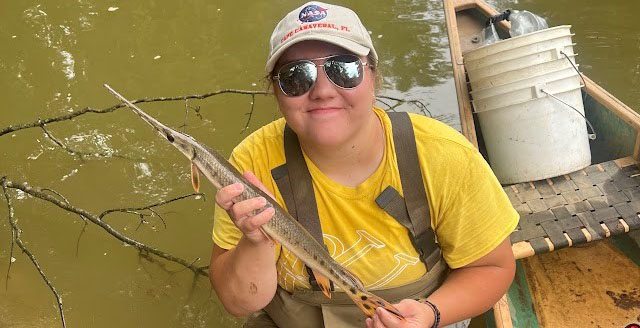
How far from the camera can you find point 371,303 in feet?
5.94

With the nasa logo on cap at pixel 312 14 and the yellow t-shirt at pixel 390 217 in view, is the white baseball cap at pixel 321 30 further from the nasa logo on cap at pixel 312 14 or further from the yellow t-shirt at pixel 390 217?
the yellow t-shirt at pixel 390 217

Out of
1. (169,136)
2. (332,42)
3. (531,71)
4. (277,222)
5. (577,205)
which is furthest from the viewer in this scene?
(531,71)

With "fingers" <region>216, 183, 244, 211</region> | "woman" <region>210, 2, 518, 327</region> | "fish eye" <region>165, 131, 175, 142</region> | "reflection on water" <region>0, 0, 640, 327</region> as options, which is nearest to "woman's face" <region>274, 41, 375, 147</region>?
"woman" <region>210, 2, 518, 327</region>

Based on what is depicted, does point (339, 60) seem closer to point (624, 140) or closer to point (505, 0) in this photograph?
point (624, 140)

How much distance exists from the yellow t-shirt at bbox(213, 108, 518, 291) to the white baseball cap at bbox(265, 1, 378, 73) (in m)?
0.36

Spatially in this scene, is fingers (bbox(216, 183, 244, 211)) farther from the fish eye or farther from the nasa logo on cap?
the nasa logo on cap

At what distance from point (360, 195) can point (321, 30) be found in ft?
1.92

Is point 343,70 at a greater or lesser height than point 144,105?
greater

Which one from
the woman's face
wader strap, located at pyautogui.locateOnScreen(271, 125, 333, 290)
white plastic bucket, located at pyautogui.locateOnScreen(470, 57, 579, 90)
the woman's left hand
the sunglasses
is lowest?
the woman's left hand

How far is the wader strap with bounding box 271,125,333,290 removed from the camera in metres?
2.05

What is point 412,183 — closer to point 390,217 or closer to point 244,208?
point 390,217

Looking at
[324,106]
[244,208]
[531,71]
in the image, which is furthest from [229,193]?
[531,71]

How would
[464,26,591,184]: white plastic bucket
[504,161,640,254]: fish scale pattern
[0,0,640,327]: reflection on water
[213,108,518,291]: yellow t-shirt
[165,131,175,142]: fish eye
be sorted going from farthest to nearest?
[0,0,640,327]: reflection on water
[464,26,591,184]: white plastic bucket
[504,161,640,254]: fish scale pattern
[213,108,518,291]: yellow t-shirt
[165,131,175,142]: fish eye

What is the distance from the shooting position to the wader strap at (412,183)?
200 centimetres
